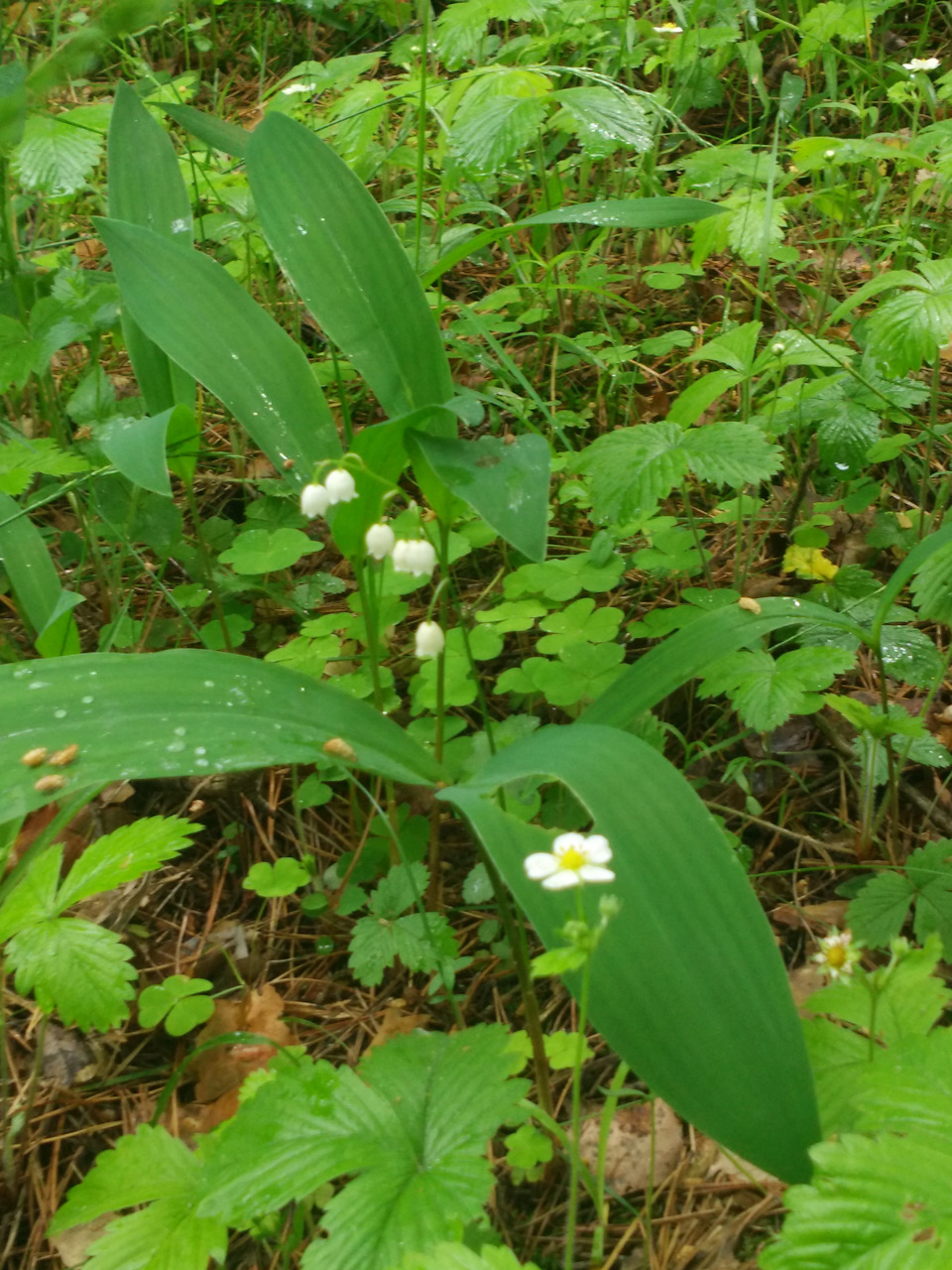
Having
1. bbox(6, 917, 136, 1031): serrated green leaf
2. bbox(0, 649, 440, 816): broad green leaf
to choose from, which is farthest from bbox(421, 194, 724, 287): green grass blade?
bbox(6, 917, 136, 1031): serrated green leaf

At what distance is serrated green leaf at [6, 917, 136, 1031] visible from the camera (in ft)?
3.50

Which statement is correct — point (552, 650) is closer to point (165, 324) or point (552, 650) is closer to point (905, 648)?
point (905, 648)

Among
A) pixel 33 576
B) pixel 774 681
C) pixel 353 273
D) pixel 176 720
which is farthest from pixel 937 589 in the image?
pixel 33 576

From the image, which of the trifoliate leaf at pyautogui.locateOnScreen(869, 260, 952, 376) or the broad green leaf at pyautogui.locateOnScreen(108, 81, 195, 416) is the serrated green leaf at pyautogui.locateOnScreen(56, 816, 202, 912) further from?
the trifoliate leaf at pyautogui.locateOnScreen(869, 260, 952, 376)

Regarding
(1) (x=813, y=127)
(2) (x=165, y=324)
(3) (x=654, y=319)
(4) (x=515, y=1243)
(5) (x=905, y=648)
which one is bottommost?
(4) (x=515, y=1243)

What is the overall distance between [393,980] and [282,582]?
84 cm

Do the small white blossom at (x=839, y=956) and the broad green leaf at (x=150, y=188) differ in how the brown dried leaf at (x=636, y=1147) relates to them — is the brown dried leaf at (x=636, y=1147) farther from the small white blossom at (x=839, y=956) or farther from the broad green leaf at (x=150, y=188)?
the broad green leaf at (x=150, y=188)

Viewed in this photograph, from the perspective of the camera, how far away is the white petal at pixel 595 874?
29.3 inches

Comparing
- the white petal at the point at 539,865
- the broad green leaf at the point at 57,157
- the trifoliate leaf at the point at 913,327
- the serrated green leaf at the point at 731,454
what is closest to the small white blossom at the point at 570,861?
the white petal at the point at 539,865

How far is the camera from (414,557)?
1.08 metres

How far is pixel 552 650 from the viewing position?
152 cm

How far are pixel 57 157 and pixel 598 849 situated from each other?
1775mm

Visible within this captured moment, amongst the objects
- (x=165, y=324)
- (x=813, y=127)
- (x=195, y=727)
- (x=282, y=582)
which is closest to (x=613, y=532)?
(x=282, y=582)

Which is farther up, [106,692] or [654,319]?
[106,692]
